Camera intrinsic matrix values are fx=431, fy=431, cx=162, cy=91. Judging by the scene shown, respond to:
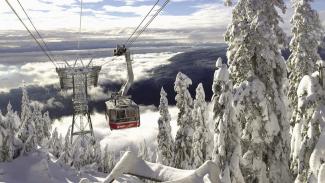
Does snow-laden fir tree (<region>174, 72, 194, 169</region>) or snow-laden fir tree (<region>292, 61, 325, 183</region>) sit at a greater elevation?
snow-laden fir tree (<region>292, 61, 325, 183</region>)

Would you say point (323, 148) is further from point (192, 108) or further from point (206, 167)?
point (192, 108)

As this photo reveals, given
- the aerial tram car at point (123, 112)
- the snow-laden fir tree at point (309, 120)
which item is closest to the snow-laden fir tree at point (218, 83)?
the snow-laden fir tree at point (309, 120)

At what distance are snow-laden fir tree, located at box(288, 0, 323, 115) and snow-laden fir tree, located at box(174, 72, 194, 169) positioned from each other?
1504cm

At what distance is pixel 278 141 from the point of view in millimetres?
20656

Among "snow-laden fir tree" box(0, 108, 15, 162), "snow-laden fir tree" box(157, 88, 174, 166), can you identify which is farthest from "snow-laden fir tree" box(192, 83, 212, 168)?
"snow-laden fir tree" box(0, 108, 15, 162)

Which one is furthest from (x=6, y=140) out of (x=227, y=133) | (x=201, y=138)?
(x=227, y=133)

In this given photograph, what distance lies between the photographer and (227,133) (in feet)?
66.5

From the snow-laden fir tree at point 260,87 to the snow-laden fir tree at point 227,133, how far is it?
15.3 inches

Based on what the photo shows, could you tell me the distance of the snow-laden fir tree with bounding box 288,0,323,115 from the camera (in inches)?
1094

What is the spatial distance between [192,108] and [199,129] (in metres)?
3.39

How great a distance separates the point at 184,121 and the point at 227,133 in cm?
2195

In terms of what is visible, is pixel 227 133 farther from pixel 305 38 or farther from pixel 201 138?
pixel 201 138

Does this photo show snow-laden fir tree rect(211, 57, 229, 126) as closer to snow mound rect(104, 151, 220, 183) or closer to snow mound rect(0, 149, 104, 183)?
snow mound rect(104, 151, 220, 183)

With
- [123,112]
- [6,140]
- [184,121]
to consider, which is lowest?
[184,121]
